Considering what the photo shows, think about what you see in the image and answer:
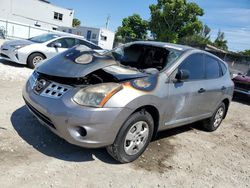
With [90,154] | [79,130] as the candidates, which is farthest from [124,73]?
[90,154]

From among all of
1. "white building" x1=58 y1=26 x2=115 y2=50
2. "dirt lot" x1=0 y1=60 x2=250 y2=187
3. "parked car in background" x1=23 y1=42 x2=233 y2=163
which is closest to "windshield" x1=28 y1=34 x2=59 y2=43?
"dirt lot" x1=0 y1=60 x2=250 y2=187

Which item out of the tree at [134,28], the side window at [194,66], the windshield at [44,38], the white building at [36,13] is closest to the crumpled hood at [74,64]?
the side window at [194,66]

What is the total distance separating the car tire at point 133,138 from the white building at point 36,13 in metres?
39.1

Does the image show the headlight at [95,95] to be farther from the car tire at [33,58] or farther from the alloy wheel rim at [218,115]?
the car tire at [33,58]

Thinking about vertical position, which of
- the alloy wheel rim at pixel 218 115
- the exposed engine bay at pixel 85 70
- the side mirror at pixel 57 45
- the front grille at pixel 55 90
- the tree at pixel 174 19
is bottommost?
the alloy wheel rim at pixel 218 115

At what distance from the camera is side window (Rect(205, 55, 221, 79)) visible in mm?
5036

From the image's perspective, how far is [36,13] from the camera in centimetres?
4081

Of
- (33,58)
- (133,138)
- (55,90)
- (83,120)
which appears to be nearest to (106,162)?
(133,138)

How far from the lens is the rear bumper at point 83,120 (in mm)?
3068

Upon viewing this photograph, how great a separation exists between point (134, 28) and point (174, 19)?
1456cm

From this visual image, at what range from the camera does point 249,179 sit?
3.92 m

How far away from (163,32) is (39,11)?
20007 mm

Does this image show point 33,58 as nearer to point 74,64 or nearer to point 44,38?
point 44,38

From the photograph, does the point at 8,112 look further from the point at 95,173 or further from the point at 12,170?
the point at 95,173
